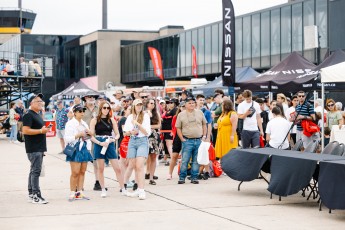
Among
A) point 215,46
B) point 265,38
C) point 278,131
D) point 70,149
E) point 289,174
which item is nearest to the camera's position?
point 289,174

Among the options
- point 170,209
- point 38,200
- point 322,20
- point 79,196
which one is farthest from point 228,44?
point 322,20

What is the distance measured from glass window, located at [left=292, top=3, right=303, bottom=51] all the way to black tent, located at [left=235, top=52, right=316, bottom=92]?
77.6ft

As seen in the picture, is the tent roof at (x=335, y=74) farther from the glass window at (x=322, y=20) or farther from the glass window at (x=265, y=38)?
the glass window at (x=265, y=38)

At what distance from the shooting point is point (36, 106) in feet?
38.1

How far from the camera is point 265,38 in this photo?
46.7 m

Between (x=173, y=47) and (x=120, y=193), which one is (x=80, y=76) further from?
(x=120, y=193)

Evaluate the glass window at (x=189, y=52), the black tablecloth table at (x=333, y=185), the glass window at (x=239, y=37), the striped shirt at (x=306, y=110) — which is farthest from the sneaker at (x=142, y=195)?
the glass window at (x=189, y=52)

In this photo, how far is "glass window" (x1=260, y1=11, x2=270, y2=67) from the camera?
46250 millimetres

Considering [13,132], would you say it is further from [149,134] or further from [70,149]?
[70,149]

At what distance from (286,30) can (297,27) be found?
1498 millimetres

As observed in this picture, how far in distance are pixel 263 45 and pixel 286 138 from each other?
33.2 m

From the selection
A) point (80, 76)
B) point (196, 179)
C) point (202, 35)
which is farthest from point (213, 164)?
point (80, 76)

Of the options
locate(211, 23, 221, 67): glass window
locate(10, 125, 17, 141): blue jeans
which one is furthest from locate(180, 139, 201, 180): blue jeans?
locate(211, 23, 221, 67): glass window

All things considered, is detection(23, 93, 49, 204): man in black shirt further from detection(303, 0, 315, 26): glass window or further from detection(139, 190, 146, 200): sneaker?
detection(303, 0, 315, 26): glass window
